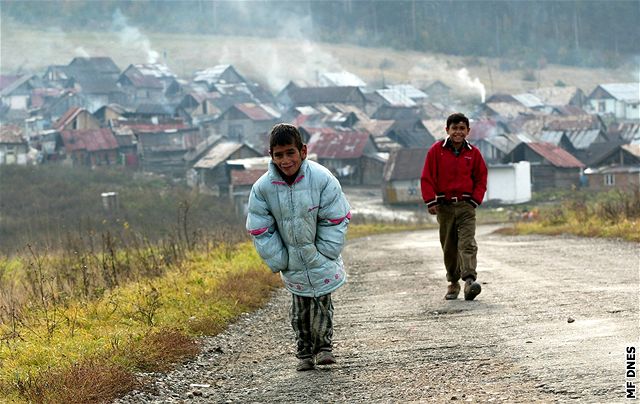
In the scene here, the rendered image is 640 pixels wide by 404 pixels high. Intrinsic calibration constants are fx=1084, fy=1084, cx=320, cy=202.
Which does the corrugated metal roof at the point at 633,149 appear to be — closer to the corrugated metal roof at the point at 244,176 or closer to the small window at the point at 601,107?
the corrugated metal roof at the point at 244,176

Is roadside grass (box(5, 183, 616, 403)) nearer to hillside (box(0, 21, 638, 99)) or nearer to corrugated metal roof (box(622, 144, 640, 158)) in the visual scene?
corrugated metal roof (box(622, 144, 640, 158))

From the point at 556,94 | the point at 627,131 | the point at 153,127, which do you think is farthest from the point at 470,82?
the point at 153,127

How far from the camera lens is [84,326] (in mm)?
9391

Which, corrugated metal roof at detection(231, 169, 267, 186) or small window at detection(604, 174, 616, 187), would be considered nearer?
corrugated metal roof at detection(231, 169, 267, 186)

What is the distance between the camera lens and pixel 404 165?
6750 centimetres

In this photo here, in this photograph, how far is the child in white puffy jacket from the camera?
7.19 metres

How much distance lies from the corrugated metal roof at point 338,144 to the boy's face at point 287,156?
221ft

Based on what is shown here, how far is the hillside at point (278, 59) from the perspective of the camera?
118562 millimetres

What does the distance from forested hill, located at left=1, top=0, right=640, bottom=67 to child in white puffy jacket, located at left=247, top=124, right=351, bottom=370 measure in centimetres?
12884

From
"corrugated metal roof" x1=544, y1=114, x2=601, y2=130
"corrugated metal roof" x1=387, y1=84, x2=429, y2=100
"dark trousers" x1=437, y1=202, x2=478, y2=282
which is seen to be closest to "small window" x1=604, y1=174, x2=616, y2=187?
"corrugated metal roof" x1=544, y1=114, x2=601, y2=130

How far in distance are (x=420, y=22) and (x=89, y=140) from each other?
72343 millimetres

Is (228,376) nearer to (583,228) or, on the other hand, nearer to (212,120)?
(583,228)

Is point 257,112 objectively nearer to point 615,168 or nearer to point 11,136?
point 11,136

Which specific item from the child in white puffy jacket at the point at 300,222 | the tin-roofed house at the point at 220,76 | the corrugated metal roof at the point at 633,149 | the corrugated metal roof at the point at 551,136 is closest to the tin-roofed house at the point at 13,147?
the tin-roofed house at the point at 220,76
